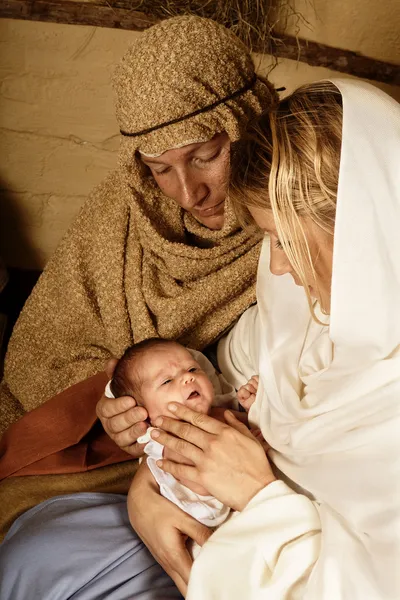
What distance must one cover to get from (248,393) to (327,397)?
429 millimetres

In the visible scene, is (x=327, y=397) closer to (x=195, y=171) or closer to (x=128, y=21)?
(x=195, y=171)

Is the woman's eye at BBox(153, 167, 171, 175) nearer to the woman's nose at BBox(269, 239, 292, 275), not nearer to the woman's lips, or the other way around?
the woman's lips

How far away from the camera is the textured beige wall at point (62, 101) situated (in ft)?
8.64

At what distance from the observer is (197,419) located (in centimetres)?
162

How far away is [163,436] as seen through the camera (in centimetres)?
164

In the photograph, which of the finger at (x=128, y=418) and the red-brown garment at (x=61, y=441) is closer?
the finger at (x=128, y=418)

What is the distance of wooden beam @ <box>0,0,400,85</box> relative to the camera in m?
2.63

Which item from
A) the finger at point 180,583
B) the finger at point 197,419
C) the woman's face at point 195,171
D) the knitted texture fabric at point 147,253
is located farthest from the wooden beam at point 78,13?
the finger at point 180,583

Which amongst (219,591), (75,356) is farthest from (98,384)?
(219,591)

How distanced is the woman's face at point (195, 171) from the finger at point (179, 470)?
0.71 m

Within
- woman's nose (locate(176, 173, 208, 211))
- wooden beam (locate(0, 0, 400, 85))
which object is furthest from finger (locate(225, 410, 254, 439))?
wooden beam (locate(0, 0, 400, 85))

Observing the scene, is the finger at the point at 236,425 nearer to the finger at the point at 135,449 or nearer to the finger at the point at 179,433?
the finger at the point at 179,433

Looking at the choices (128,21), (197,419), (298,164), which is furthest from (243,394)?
(128,21)

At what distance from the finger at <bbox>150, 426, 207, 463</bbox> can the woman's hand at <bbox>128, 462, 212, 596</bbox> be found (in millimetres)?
143
